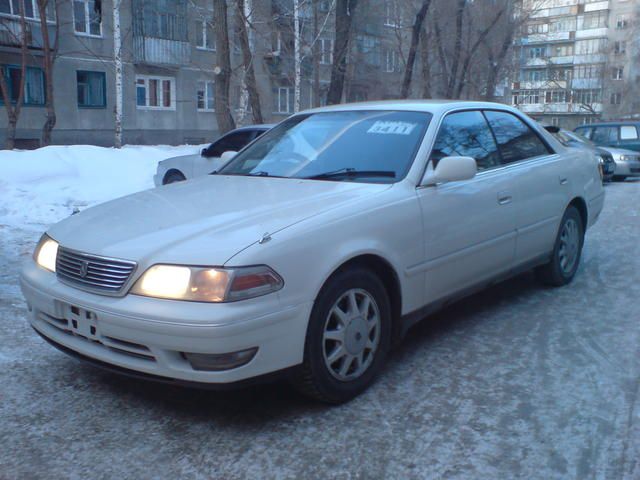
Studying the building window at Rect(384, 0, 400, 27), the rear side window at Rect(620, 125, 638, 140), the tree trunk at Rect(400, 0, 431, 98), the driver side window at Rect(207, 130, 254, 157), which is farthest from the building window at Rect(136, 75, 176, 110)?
the driver side window at Rect(207, 130, 254, 157)

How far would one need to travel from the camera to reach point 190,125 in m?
32.5

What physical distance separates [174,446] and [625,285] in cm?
431

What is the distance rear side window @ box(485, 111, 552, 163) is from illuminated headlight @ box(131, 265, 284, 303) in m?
2.56

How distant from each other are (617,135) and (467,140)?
625 inches

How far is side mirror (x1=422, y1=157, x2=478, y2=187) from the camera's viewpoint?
12.6 ft

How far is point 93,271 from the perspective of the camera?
3146 millimetres

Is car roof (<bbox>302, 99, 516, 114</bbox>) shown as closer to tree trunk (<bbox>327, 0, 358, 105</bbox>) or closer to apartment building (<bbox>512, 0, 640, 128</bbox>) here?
tree trunk (<bbox>327, 0, 358, 105</bbox>)

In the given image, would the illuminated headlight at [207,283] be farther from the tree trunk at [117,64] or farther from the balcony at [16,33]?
the balcony at [16,33]

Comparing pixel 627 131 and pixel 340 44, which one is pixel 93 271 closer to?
pixel 340 44

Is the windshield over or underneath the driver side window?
over

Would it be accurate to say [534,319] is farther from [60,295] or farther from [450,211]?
[60,295]

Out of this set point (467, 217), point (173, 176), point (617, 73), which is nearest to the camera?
point (467, 217)

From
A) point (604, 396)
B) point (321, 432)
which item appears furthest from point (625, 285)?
point (321, 432)

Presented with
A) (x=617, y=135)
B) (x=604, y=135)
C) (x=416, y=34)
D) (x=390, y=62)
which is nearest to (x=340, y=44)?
(x=416, y=34)
